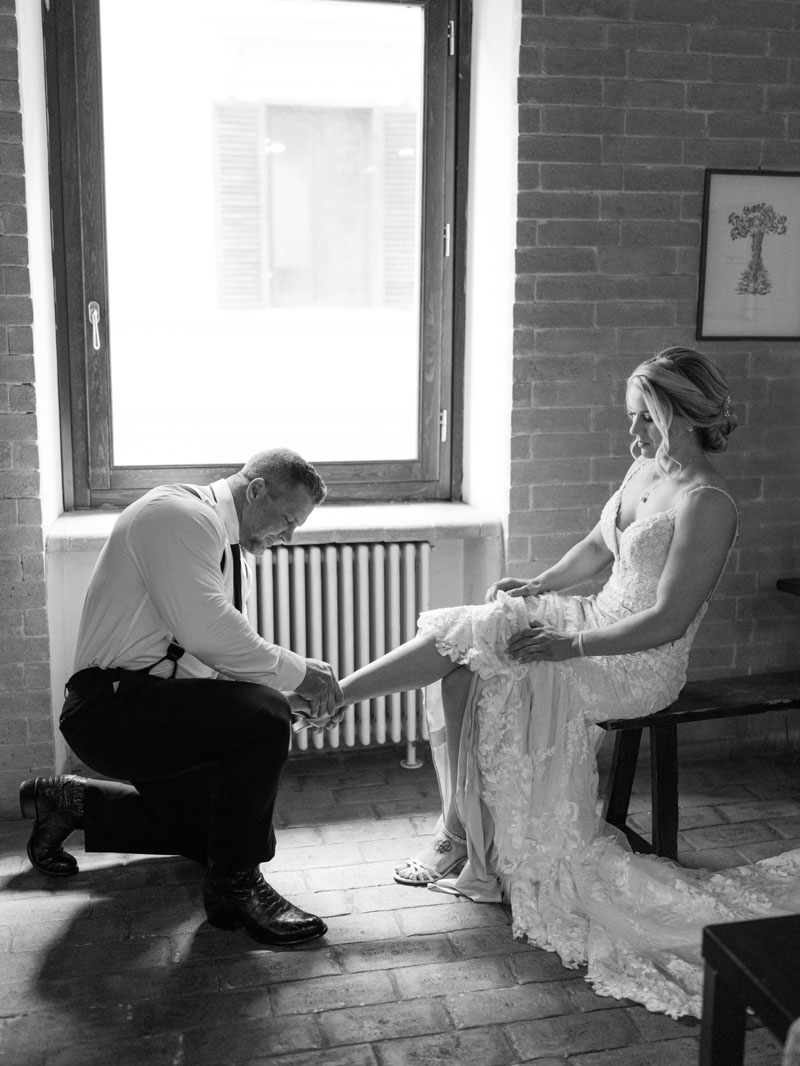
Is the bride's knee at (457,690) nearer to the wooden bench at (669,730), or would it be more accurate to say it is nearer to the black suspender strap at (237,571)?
the wooden bench at (669,730)

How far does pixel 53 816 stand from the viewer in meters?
3.12

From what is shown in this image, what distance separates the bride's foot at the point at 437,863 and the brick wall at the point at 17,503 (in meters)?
1.23

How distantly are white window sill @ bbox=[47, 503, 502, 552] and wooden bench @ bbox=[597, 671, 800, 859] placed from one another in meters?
0.89

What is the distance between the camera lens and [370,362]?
13.7 ft

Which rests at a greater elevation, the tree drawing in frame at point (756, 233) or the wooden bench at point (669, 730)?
the tree drawing in frame at point (756, 233)

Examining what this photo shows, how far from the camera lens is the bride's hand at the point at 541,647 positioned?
3.08 m

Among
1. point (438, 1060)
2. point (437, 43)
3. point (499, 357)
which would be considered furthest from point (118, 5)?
point (438, 1060)

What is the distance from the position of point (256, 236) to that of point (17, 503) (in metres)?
1.30

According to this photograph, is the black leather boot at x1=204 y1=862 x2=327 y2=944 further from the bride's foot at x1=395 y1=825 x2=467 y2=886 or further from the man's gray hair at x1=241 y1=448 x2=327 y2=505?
the man's gray hair at x1=241 y1=448 x2=327 y2=505

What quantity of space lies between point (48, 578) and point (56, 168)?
4.52 feet

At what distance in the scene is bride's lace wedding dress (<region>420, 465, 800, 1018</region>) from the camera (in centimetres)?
291

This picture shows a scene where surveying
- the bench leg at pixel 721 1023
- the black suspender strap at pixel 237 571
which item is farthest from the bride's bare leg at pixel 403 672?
the bench leg at pixel 721 1023

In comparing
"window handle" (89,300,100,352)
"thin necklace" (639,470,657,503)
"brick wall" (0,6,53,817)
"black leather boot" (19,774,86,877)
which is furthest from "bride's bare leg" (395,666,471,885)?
"window handle" (89,300,100,352)

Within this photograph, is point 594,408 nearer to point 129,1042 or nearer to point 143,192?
point 143,192
